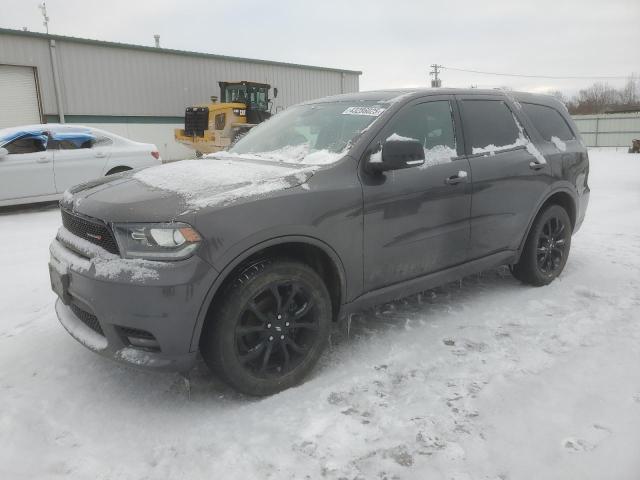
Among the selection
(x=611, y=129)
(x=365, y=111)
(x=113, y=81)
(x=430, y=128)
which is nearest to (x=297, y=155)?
(x=365, y=111)

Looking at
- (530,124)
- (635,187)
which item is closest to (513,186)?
(530,124)

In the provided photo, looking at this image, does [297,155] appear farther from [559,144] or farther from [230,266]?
[559,144]

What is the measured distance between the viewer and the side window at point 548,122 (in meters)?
4.50

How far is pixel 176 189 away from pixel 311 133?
4.03ft

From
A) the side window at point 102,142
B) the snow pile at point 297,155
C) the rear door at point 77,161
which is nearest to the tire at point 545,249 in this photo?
the snow pile at point 297,155

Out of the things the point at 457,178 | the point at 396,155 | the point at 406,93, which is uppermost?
the point at 406,93

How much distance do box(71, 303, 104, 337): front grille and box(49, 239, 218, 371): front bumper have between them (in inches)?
2.2

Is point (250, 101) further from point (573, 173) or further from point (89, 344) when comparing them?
point (89, 344)

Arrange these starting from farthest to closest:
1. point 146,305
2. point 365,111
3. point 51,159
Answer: point 51,159 → point 365,111 → point 146,305

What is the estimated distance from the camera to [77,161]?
344 inches

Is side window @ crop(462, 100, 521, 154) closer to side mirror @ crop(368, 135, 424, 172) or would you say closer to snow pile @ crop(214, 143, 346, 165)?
side mirror @ crop(368, 135, 424, 172)

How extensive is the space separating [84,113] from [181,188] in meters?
19.4

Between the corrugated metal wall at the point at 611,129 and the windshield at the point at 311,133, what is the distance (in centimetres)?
3115

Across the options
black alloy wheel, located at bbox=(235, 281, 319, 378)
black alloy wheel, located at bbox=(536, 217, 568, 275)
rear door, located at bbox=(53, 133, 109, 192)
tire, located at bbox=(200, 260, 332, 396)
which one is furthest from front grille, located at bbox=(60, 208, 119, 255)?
rear door, located at bbox=(53, 133, 109, 192)
